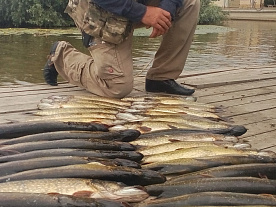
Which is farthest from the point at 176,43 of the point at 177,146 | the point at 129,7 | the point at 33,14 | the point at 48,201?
the point at 33,14

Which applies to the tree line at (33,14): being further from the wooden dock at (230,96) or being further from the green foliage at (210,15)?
the wooden dock at (230,96)

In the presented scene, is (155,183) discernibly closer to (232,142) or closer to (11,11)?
(232,142)

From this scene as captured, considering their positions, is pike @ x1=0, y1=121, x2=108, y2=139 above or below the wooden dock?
above

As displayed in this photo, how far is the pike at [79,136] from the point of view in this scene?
2924 mm

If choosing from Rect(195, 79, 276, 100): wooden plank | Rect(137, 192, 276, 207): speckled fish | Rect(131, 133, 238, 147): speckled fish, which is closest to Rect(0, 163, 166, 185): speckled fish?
Rect(137, 192, 276, 207): speckled fish

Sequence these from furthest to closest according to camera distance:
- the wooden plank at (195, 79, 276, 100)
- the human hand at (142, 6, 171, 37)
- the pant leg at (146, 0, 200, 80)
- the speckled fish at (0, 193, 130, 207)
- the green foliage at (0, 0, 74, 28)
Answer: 1. the green foliage at (0, 0, 74, 28)
2. the wooden plank at (195, 79, 276, 100)
3. the pant leg at (146, 0, 200, 80)
4. the human hand at (142, 6, 171, 37)
5. the speckled fish at (0, 193, 130, 207)

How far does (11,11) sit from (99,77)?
22750 mm

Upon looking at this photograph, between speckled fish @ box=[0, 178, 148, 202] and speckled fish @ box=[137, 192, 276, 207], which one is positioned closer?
speckled fish @ box=[137, 192, 276, 207]

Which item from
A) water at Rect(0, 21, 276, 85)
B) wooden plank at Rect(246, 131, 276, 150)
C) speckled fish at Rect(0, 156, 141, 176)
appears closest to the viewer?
speckled fish at Rect(0, 156, 141, 176)

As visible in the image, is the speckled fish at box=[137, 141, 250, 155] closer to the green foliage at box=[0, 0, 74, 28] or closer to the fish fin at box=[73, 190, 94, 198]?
the fish fin at box=[73, 190, 94, 198]

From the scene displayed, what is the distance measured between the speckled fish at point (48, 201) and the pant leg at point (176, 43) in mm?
2840

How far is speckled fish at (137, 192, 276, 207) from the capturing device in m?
2.04

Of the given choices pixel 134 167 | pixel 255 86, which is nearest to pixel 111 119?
pixel 134 167

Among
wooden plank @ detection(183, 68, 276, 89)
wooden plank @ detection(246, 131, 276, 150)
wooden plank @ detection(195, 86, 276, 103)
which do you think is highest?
wooden plank @ detection(183, 68, 276, 89)
